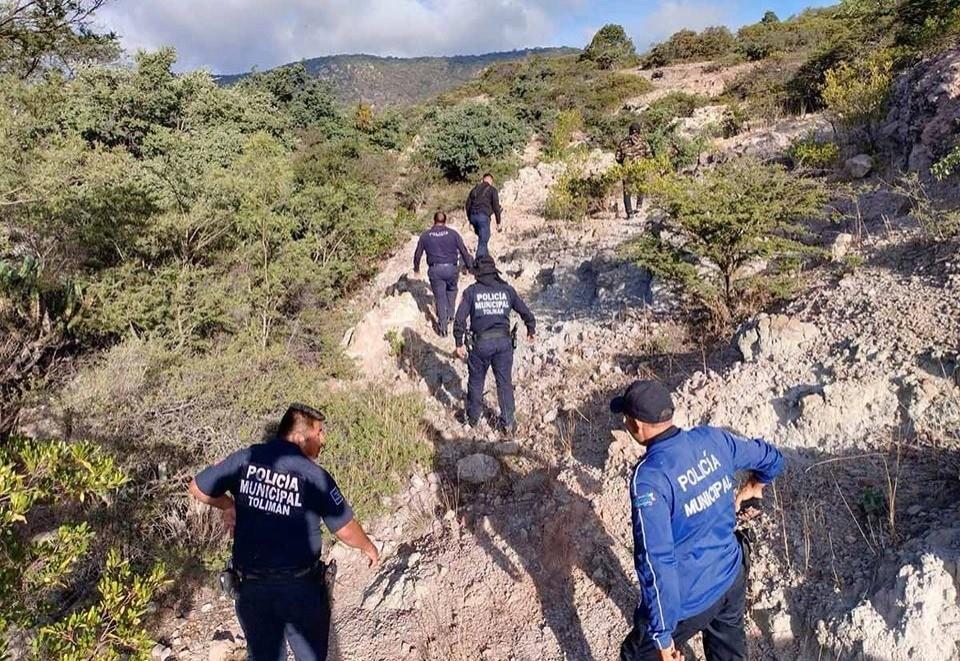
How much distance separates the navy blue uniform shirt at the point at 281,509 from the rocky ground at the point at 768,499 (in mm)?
1140

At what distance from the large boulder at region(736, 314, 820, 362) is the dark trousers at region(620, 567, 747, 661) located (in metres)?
2.57

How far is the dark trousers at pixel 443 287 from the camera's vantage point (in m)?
7.17

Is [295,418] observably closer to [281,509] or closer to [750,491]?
[281,509]

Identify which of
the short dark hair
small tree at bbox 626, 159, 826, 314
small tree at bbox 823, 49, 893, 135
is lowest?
the short dark hair

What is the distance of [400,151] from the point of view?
18719 mm

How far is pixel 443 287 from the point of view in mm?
7305

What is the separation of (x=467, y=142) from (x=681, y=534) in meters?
15.5

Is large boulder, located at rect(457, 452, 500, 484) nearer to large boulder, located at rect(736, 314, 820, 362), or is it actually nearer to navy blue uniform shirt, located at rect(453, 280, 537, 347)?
navy blue uniform shirt, located at rect(453, 280, 537, 347)

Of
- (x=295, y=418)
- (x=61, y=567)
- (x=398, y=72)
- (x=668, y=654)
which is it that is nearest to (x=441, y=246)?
(x=295, y=418)

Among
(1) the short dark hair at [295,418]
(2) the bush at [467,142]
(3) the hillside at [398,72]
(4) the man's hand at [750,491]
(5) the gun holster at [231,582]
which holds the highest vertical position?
(3) the hillside at [398,72]

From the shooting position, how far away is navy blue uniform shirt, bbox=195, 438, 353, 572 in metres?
2.54

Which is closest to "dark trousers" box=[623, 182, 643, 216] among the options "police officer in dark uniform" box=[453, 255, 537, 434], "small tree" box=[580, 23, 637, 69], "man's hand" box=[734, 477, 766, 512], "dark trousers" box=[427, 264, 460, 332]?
"dark trousers" box=[427, 264, 460, 332]

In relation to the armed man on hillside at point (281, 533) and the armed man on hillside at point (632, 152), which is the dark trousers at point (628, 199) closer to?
the armed man on hillside at point (632, 152)

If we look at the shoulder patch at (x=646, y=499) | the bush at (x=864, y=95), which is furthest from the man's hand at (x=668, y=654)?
the bush at (x=864, y=95)
